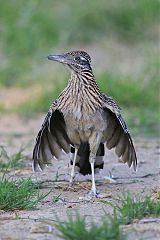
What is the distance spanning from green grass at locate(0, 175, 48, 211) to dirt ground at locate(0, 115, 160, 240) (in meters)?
0.07

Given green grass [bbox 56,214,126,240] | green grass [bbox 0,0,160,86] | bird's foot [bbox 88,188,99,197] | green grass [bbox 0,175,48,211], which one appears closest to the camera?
green grass [bbox 56,214,126,240]

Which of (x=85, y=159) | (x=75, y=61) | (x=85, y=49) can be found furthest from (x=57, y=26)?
(x=75, y=61)

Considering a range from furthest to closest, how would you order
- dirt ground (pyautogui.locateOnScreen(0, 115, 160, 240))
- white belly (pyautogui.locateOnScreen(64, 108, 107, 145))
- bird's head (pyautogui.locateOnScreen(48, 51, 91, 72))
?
bird's head (pyautogui.locateOnScreen(48, 51, 91, 72)) → white belly (pyautogui.locateOnScreen(64, 108, 107, 145)) → dirt ground (pyautogui.locateOnScreen(0, 115, 160, 240))

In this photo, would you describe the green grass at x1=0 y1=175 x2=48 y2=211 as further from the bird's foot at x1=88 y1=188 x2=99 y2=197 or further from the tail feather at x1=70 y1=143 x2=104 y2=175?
the tail feather at x1=70 y1=143 x2=104 y2=175

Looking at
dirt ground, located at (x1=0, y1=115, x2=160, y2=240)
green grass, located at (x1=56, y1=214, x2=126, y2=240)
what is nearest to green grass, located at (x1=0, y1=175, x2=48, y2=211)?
dirt ground, located at (x1=0, y1=115, x2=160, y2=240)

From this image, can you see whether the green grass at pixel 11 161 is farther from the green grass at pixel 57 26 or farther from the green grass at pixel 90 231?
the green grass at pixel 57 26

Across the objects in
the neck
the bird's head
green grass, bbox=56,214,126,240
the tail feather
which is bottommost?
green grass, bbox=56,214,126,240

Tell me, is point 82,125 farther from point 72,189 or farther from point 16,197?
point 16,197

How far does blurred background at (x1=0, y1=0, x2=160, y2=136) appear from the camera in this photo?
13.2 metres

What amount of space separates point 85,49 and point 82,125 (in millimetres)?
8212

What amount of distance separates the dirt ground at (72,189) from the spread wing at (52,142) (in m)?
0.26

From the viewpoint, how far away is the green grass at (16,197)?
22.3 feet

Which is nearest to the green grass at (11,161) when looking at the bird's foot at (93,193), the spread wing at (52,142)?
the spread wing at (52,142)

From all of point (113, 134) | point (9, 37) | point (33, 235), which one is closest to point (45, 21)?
point (9, 37)
